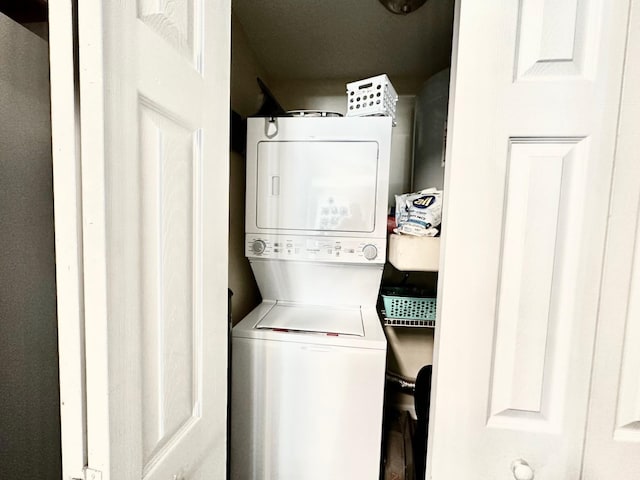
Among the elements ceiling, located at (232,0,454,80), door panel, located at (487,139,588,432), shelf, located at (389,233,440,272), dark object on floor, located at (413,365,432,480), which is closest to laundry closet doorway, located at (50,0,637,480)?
door panel, located at (487,139,588,432)

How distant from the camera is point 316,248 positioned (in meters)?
1.56

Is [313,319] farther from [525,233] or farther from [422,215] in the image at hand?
[525,233]

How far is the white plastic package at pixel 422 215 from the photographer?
4.09ft

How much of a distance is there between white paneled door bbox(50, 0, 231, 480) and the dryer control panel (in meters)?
0.70

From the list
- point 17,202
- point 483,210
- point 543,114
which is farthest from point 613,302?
point 17,202

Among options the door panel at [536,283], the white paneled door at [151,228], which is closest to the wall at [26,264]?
the white paneled door at [151,228]

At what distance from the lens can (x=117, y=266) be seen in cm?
50

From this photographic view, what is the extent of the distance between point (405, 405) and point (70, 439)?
208cm

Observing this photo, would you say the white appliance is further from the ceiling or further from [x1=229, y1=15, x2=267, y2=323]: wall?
the ceiling

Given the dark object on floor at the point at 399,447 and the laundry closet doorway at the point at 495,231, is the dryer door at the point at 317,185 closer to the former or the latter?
the laundry closet doorway at the point at 495,231

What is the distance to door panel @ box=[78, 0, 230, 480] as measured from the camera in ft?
1.55

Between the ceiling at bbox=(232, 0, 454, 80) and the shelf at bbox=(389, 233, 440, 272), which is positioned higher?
the ceiling at bbox=(232, 0, 454, 80)

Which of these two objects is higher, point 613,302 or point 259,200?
point 259,200

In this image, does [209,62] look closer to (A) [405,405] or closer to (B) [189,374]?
(B) [189,374]
